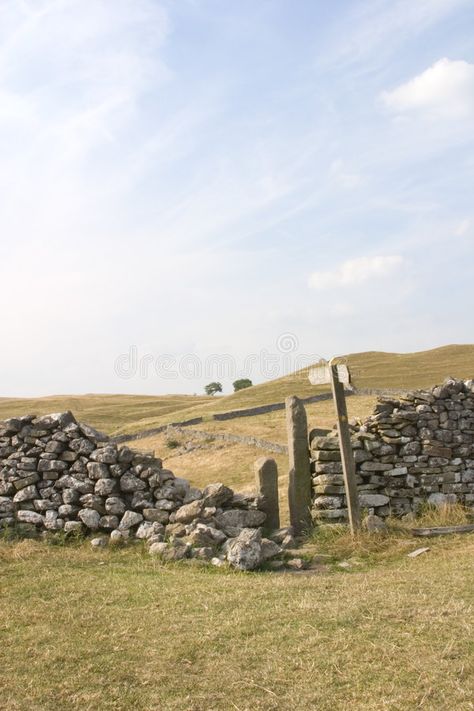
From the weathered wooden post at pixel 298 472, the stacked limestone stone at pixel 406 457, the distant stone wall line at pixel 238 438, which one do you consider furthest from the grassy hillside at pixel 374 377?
the weathered wooden post at pixel 298 472

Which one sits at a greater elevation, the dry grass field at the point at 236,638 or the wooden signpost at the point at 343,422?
the wooden signpost at the point at 343,422

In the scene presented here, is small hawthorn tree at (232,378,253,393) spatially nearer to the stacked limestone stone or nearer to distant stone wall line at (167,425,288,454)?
distant stone wall line at (167,425,288,454)

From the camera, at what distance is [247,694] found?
5.52 meters

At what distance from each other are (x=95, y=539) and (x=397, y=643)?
6664 mm

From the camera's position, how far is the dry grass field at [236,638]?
549 centimetres

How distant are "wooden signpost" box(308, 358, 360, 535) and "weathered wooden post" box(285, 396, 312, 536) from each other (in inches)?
35.2

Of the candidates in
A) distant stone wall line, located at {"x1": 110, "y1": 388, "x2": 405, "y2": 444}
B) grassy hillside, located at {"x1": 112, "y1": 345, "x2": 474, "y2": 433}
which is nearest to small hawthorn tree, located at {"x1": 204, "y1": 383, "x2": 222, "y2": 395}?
grassy hillside, located at {"x1": 112, "y1": 345, "x2": 474, "y2": 433}

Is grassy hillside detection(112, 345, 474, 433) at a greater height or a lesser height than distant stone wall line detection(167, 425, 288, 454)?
greater

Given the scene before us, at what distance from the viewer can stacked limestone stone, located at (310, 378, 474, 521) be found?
13625 millimetres

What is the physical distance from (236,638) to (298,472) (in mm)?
6842

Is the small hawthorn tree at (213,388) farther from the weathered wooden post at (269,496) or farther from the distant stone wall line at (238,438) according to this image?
the weathered wooden post at (269,496)

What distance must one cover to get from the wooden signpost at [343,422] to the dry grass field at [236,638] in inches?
87.2

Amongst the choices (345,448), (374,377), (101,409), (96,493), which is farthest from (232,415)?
(101,409)

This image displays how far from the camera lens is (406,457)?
1407 centimetres
